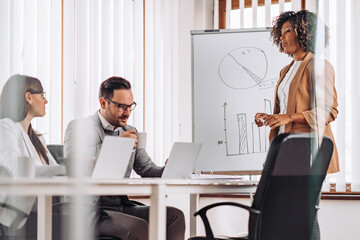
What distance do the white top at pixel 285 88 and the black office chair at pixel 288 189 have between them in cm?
49

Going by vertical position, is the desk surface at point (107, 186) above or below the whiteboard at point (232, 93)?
below

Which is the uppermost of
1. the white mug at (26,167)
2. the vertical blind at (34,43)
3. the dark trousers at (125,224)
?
the vertical blind at (34,43)

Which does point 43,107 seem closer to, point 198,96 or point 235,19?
point 198,96

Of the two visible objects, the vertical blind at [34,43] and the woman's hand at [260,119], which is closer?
the vertical blind at [34,43]

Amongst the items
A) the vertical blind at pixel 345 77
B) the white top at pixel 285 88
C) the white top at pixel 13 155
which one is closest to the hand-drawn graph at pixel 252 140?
the vertical blind at pixel 345 77

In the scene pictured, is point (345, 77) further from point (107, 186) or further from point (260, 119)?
point (107, 186)

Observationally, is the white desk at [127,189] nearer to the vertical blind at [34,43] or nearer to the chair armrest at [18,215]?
the chair armrest at [18,215]

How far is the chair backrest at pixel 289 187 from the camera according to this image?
1480mm

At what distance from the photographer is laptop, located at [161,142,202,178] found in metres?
1.82

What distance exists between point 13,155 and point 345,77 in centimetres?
250

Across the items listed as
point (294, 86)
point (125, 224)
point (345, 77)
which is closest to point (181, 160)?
point (125, 224)

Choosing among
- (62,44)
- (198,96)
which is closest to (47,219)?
(62,44)

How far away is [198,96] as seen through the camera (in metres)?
2.87

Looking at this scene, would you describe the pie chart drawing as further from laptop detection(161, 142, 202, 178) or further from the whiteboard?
laptop detection(161, 142, 202, 178)
